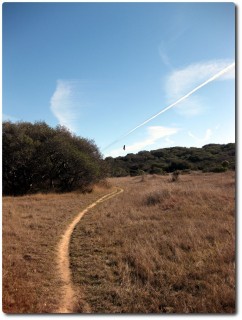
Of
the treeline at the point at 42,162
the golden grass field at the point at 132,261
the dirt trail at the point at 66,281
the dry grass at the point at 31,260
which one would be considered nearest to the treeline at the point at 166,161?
the treeline at the point at 42,162

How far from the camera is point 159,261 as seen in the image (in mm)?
8523

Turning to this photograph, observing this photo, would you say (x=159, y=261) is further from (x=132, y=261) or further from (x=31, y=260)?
(x=31, y=260)

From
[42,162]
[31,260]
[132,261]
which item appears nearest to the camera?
[132,261]

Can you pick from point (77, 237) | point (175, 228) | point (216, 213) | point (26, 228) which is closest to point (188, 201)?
point (216, 213)

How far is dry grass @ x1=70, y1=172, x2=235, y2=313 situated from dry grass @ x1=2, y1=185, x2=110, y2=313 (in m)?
0.69

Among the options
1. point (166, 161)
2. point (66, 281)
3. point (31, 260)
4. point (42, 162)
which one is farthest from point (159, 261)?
point (166, 161)

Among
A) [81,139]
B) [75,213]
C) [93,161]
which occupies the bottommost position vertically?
[75,213]

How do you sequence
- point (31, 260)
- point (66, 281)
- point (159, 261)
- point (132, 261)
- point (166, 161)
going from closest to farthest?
point (66, 281) → point (159, 261) → point (132, 261) → point (31, 260) → point (166, 161)

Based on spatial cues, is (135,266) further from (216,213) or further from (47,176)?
A: (47,176)

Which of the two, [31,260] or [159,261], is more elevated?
[159,261]

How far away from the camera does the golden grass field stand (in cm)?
652

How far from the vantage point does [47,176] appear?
32062mm

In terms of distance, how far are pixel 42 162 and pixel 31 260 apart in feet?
73.1

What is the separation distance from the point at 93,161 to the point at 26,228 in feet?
75.6
